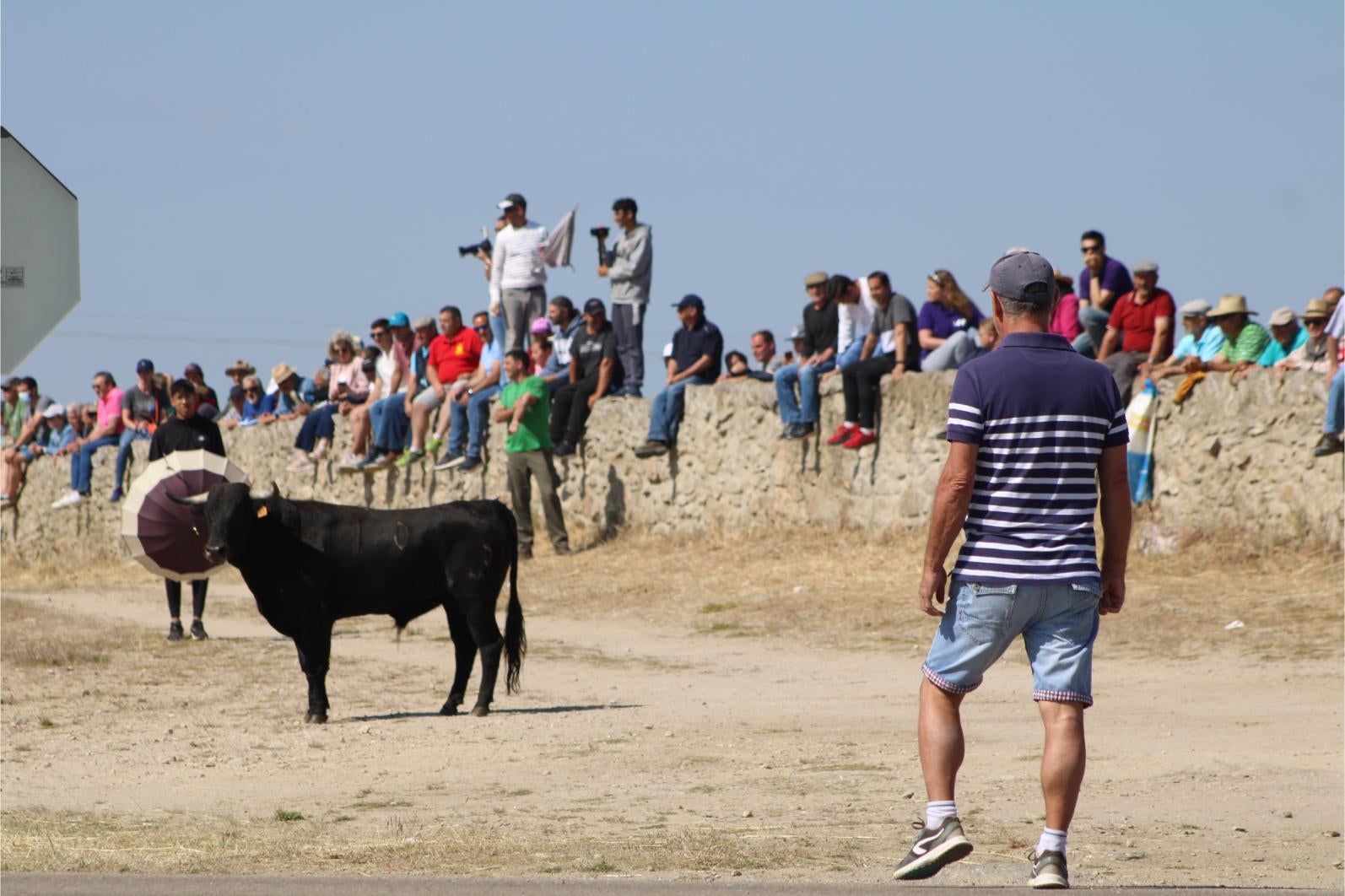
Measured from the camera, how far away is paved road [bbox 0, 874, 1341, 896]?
5477mm

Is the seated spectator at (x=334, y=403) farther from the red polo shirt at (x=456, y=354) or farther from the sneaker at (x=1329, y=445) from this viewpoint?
the sneaker at (x=1329, y=445)

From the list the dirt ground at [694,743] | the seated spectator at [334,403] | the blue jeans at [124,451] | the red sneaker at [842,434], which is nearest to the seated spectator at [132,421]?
the blue jeans at [124,451]

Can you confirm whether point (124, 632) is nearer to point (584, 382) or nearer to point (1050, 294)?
point (584, 382)

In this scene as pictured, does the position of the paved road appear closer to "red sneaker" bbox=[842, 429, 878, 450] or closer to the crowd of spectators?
the crowd of spectators

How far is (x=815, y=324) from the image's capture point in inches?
743

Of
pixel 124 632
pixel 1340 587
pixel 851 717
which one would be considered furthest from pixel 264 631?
pixel 1340 587

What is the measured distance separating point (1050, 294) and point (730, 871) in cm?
227

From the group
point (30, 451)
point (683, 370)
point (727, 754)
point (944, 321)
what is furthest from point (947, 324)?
point (30, 451)

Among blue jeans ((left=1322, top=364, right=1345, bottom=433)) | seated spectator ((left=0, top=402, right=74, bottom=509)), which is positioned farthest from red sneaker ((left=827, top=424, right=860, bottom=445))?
seated spectator ((left=0, top=402, right=74, bottom=509))

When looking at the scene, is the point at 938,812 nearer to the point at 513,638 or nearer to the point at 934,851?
the point at 934,851

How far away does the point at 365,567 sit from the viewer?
11219 mm

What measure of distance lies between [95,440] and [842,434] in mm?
16503

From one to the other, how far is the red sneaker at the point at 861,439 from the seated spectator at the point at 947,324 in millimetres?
986

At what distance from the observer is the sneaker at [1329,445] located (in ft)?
48.4
